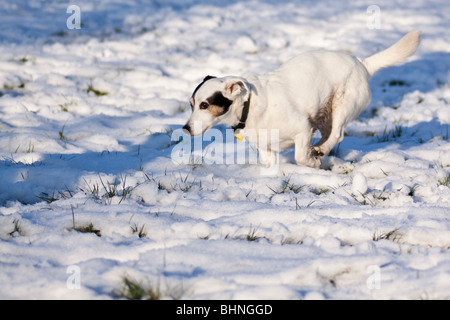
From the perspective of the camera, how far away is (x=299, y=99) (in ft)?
12.5

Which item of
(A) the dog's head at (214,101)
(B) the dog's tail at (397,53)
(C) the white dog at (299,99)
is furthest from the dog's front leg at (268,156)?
(B) the dog's tail at (397,53)

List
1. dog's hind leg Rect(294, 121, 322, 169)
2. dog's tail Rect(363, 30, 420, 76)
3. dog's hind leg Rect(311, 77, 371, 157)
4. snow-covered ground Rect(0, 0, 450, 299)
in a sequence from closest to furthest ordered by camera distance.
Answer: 1. snow-covered ground Rect(0, 0, 450, 299)
2. dog's hind leg Rect(294, 121, 322, 169)
3. dog's hind leg Rect(311, 77, 371, 157)
4. dog's tail Rect(363, 30, 420, 76)

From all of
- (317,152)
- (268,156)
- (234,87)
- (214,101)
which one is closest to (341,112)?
(317,152)

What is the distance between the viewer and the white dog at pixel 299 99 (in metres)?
3.48

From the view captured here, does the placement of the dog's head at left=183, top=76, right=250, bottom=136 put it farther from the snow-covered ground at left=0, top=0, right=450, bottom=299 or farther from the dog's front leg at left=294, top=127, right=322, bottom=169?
the dog's front leg at left=294, top=127, right=322, bottom=169

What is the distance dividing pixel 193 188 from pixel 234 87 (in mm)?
753

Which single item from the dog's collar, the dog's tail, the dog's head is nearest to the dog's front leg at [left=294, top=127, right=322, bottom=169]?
the dog's collar

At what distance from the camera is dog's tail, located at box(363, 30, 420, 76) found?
4.22 meters

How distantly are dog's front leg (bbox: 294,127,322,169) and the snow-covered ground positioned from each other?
0.33 ft

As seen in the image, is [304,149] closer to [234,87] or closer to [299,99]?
[299,99]

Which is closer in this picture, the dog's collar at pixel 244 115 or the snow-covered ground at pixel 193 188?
the snow-covered ground at pixel 193 188

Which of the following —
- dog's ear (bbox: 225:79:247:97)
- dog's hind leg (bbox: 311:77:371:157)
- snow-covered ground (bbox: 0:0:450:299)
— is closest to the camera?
snow-covered ground (bbox: 0:0:450:299)

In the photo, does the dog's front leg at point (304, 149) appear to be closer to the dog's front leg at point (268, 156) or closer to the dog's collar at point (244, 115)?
the dog's front leg at point (268, 156)

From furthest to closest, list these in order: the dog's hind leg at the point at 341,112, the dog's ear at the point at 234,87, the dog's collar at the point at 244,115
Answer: the dog's hind leg at the point at 341,112
the dog's collar at the point at 244,115
the dog's ear at the point at 234,87
